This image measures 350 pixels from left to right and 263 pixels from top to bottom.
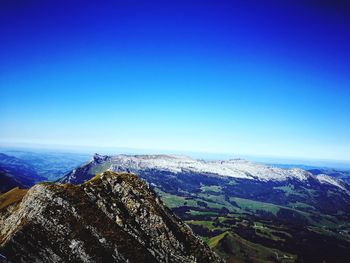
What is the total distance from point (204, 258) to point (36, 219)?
33831 mm

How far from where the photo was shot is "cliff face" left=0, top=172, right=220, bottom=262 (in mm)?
49750

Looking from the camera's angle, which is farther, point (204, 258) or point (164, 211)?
point (164, 211)

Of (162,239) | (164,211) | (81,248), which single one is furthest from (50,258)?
(164,211)

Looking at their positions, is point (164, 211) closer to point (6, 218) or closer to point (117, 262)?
point (117, 262)

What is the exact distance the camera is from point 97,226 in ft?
190

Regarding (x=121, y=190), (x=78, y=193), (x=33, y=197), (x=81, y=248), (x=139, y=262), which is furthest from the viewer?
(x=121, y=190)

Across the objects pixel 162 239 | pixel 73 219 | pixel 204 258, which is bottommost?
pixel 204 258

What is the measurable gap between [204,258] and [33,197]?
35.8 meters

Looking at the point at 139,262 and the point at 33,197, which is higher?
the point at 33,197

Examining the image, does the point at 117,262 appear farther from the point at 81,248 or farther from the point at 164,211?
the point at 164,211

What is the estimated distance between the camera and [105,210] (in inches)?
2464

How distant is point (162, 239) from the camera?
63500 millimetres

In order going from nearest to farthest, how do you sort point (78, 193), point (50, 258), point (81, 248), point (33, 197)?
point (50, 258), point (81, 248), point (33, 197), point (78, 193)

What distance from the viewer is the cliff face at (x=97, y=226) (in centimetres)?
4975
